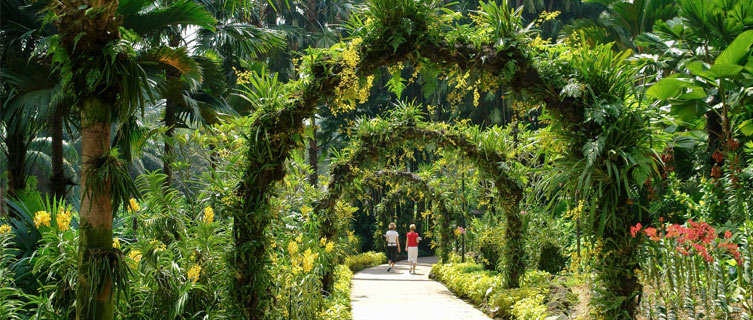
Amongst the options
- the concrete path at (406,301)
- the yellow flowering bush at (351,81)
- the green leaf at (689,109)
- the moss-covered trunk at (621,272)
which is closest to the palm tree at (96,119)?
the yellow flowering bush at (351,81)

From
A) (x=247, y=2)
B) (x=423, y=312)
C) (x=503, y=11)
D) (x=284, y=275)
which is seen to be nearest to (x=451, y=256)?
(x=423, y=312)

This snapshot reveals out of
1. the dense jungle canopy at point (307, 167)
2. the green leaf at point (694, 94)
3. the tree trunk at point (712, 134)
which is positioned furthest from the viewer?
the tree trunk at point (712, 134)

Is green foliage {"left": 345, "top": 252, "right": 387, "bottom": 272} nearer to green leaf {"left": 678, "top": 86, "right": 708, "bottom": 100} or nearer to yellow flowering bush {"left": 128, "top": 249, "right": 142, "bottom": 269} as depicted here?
green leaf {"left": 678, "top": 86, "right": 708, "bottom": 100}

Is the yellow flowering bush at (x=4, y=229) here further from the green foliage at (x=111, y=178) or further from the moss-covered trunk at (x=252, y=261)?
the moss-covered trunk at (x=252, y=261)

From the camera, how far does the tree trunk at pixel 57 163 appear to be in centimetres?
777

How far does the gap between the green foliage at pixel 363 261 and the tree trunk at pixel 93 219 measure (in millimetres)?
13093

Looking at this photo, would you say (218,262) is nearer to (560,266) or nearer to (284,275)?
(284,275)

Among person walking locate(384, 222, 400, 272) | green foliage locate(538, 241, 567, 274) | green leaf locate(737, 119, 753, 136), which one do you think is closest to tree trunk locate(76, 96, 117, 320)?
green leaf locate(737, 119, 753, 136)

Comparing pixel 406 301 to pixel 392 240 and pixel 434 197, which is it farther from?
pixel 392 240

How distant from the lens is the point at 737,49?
685 centimetres

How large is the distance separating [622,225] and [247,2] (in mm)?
3726

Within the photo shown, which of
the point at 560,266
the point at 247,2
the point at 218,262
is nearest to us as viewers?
the point at 247,2

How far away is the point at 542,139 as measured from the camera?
5.26 m

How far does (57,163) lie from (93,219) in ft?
17.7
